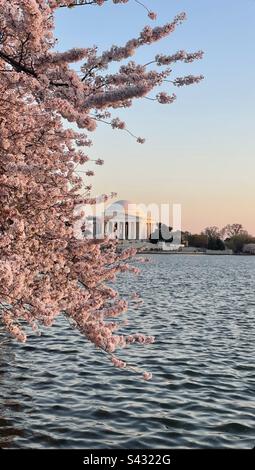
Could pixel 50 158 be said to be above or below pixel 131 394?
above

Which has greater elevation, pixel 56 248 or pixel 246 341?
pixel 56 248

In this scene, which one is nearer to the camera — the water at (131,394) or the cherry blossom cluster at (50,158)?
the cherry blossom cluster at (50,158)

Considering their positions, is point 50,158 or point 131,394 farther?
point 131,394

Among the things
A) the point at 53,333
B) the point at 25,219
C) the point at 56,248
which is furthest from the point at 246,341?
the point at 25,219

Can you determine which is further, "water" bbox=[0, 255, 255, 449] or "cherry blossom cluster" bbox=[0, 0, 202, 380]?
"water" bbox=[0, 255, 255, 449]

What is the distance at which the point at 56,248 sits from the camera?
11.4 metres

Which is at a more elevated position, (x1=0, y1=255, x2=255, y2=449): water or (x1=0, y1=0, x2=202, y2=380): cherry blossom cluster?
(x1=0, y1=0, x2=202, y2=380): cherry blossom cluster

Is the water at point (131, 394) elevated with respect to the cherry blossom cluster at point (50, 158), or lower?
lower

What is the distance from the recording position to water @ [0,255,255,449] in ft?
34.7

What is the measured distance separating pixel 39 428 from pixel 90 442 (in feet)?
3.83

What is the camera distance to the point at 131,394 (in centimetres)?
1330

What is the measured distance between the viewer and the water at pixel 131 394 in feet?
34.7
